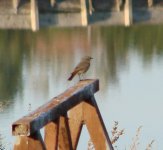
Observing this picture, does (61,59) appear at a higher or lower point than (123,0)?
lower

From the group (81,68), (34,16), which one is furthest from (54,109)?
(34,16)

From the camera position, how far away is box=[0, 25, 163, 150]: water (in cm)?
1323

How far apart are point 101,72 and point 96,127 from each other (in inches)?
659

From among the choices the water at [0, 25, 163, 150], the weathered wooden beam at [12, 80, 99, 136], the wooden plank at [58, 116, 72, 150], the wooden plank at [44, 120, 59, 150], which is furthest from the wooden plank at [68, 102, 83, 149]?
the water at [0, 25, 163, 150]

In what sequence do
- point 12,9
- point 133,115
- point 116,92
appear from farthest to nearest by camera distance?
point 116,92 < point 133,115 < point 12,9

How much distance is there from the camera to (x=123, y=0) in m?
13.1

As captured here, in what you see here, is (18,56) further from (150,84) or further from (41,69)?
(150,84)

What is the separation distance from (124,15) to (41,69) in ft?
30.9

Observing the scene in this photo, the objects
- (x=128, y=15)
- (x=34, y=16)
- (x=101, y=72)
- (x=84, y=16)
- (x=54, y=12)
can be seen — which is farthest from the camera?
(x=101, y=72)

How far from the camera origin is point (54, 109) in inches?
132

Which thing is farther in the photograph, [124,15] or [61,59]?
[61,59]

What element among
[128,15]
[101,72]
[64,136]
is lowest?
[101,72]

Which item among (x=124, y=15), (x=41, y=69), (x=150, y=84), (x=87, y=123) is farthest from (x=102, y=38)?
(x=87, y=123)

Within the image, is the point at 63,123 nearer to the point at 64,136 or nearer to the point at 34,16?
the point at 64,136
